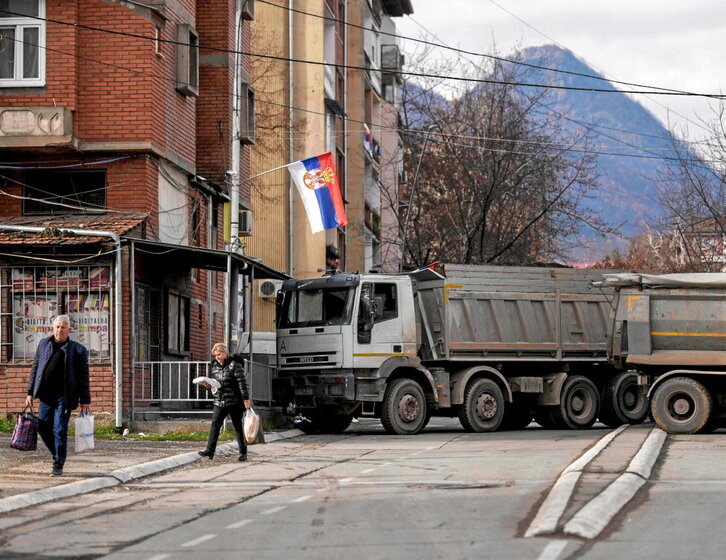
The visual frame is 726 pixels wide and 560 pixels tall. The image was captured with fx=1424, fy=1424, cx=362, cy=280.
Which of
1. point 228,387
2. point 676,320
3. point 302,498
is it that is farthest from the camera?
point 676,320

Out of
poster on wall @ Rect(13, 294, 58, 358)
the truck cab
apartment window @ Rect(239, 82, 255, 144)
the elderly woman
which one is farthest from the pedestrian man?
apartment window @ Rect(239, 82, 255, 144)

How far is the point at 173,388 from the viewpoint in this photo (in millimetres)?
25734

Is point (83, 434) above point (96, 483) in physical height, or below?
above

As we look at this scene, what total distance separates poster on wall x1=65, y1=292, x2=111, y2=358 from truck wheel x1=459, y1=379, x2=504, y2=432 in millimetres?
6866

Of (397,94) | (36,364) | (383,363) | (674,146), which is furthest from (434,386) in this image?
(397,94)

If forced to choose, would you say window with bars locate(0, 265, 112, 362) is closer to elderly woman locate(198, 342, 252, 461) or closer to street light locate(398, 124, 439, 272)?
elderly woman locate(198, 342, 252, 461)

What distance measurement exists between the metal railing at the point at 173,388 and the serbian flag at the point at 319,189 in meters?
5.34

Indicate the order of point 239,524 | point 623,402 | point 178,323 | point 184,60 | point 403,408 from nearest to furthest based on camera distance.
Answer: point 239,524
point 403,408
point 184,60
point 178,323
point 623,402

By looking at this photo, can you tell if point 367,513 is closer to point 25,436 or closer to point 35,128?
point 25,436

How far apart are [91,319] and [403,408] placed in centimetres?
586

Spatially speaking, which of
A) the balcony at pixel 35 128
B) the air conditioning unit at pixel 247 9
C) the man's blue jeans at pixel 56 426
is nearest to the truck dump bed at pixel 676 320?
the balcony at pixel 35 128

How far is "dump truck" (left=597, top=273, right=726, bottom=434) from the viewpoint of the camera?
79.9ft

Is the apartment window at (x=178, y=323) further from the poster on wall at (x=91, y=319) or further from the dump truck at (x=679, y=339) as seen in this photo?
the dump truck at (x=679, y=339)

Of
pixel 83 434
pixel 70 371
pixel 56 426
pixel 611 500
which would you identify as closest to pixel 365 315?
pixel 83 434
